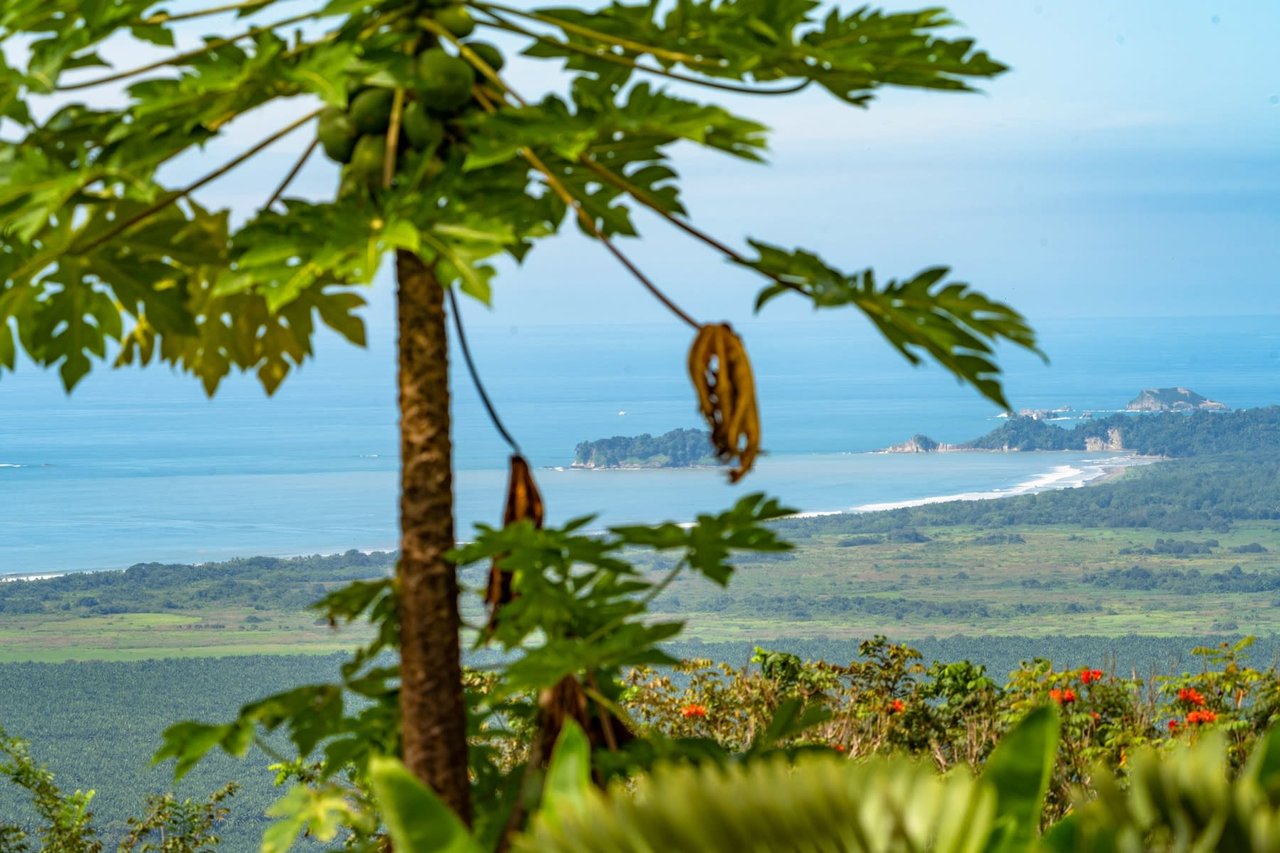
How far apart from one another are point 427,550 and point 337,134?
59cm

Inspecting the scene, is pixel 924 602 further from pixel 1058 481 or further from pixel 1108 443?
pixel 1108 443

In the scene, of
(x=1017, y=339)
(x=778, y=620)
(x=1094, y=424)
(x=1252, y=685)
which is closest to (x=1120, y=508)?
(x=1094, y=424)

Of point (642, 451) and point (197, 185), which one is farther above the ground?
point (197, 185)

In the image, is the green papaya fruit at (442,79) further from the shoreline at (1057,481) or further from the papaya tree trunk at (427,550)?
the shoreline at (1057,481)

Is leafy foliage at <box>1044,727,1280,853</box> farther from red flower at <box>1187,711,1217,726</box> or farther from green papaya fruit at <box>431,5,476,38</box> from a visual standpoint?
red flower at <box>1187,711,1217,726</box>

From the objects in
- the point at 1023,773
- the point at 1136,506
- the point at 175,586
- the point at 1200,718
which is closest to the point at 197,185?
the point at 1023,773

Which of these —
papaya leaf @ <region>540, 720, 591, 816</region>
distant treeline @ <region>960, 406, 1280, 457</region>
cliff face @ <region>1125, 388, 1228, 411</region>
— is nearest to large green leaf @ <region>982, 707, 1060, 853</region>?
papaya leaf @ <region>540, 720, 591, 816</region>

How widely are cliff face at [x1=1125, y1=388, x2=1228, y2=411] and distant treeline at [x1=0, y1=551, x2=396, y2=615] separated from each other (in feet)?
35.6

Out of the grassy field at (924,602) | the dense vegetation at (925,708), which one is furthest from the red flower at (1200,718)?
the grassy field at (924,602)

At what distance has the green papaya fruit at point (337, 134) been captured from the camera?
6.59 feet

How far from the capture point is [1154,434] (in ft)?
52.9

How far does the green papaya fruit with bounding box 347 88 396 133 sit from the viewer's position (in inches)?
77.9

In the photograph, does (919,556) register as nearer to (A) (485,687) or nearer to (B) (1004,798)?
(A) (485,687)

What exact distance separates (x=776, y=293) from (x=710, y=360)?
14 cm
